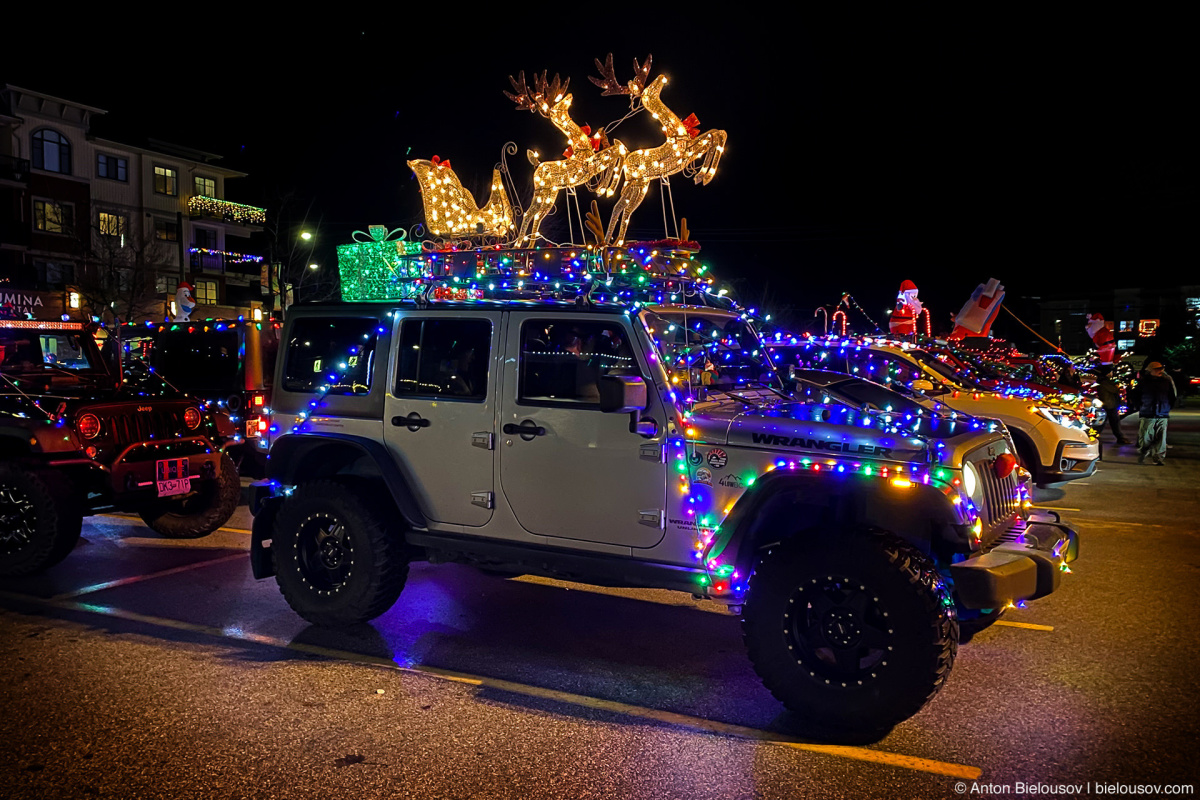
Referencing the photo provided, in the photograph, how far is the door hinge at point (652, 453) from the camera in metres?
4.60

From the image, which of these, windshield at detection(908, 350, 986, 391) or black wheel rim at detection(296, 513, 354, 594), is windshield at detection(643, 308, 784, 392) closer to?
black wheel rim at detection(296, 513, 354, 594)

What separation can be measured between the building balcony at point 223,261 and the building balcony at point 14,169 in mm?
7807

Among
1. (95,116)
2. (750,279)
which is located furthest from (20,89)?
(750,279)

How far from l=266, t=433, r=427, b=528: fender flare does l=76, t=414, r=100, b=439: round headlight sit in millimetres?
2240

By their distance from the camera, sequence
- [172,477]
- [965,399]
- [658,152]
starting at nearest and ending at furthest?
[172,477] → [658,152] → [965,399]

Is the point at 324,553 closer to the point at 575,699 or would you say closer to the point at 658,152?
the point at 575,699

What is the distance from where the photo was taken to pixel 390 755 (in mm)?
3852

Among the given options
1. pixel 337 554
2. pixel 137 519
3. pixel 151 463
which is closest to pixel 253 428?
pixel 137 519

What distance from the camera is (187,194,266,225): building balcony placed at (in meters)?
41.5

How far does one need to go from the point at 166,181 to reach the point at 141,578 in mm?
39667

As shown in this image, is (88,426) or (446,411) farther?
(88,426)

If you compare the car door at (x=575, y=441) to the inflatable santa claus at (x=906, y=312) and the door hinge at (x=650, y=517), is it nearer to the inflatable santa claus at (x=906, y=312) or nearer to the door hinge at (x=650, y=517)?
the door hinge at (x=650, y=517)

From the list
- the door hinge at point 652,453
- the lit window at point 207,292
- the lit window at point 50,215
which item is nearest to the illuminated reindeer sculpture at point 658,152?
the door hinge at point 652,453

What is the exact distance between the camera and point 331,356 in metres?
5.68
